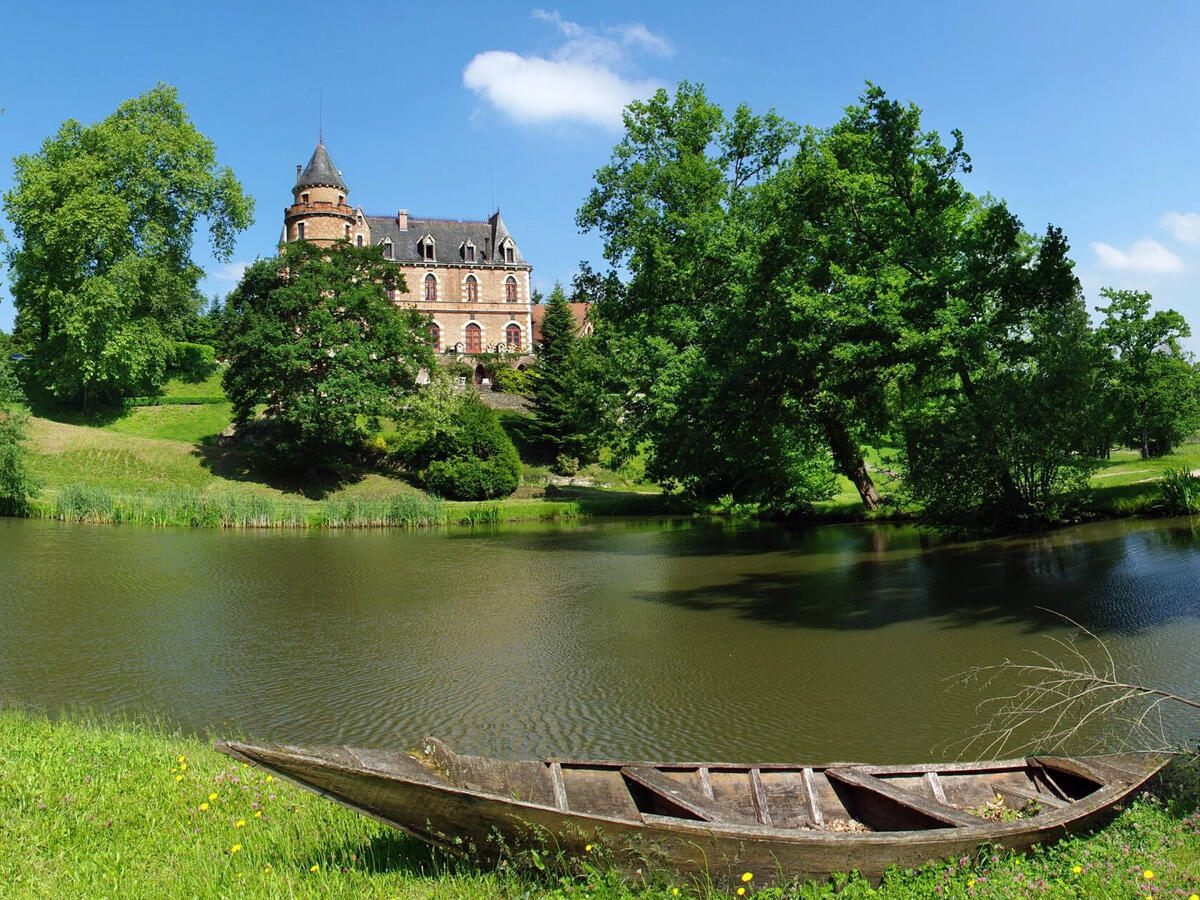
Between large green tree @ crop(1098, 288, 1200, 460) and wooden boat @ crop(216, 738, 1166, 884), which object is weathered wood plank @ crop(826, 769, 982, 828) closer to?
wooden boat @ crop(216, 738, 1166, 884)

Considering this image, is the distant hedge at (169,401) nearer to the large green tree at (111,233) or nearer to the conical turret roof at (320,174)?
the large green tree at (111,233)

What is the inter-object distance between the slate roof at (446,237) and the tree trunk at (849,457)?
43104mm

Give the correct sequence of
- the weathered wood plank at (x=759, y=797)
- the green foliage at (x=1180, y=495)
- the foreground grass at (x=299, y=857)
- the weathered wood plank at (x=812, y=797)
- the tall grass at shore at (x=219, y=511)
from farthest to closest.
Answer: the tall grass at shore at (x=219, y=511) → the green foliage at (x=1180, y=495) → the weathered wood plank at (x=812, y=797) → the weathered wood plank at (x=759, y=797) → the foreground grass at (x=299, y=857)

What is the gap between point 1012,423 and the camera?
18.9 m

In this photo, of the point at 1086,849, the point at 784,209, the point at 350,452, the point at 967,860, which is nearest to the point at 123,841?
the point at 967,860

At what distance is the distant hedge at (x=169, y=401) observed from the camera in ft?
146

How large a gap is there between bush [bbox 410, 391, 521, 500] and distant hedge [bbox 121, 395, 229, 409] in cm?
1436

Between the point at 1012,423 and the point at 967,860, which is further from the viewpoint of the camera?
the point at 1012,423

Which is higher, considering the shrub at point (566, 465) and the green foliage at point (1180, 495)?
the shrub at point (566, 465)

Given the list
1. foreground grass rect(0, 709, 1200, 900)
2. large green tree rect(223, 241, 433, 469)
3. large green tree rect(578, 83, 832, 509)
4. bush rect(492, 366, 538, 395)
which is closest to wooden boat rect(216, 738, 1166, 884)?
foreground grass rect(0, 709, 1200, 900)

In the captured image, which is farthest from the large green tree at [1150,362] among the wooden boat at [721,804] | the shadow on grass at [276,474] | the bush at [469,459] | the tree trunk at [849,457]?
the wooden boat at [721,804]

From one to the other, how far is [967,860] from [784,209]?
19.5 metres

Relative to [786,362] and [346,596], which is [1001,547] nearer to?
[786,362]

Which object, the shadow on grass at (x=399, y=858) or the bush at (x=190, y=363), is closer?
the shadow on grass at (x=399, y=858)
